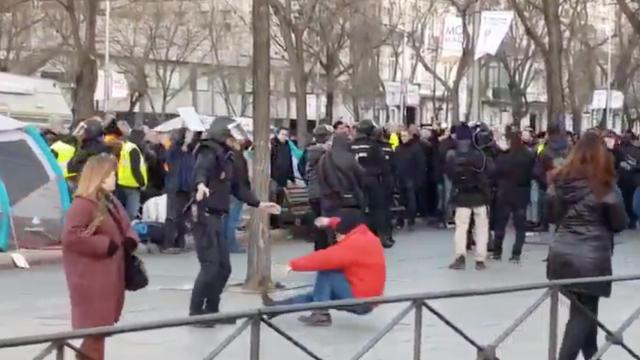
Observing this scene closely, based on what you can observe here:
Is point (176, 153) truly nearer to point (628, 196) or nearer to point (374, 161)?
point (374, 161)

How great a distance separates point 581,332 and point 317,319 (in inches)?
74.5

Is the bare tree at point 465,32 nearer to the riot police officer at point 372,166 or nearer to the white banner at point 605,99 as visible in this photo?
the white banner at point 605,99

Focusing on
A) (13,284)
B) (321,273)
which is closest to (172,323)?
(321,273)

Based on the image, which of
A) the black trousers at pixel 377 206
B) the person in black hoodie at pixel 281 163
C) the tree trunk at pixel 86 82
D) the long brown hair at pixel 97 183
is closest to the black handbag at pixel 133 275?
the long brown hair at pixel 97 183

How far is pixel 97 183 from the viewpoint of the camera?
848 cm

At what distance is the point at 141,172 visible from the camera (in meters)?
18.1

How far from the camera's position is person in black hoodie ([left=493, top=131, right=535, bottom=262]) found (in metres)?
17.7

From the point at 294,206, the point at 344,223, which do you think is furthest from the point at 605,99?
the point at 344,223

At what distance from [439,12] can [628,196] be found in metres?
37.0

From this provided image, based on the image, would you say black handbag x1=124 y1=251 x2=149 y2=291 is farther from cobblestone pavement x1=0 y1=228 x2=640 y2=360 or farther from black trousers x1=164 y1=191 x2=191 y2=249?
black trousers x1=164 y1=191 x2=191 y2=249

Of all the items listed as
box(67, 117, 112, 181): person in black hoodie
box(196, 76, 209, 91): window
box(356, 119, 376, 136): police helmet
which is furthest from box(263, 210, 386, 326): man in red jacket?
box(196, 76, 209, 91): window

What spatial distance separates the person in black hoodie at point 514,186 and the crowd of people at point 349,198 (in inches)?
0.7

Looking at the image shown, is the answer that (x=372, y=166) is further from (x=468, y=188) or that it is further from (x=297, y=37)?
(x=297, y=37)

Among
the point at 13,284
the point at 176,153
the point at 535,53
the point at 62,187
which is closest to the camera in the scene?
the point at 13,284
